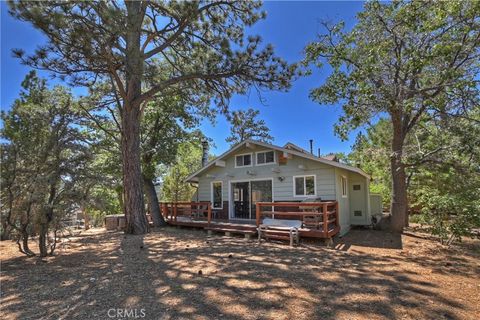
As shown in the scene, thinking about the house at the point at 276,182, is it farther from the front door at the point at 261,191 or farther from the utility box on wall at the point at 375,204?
the utility box on wall at the point at 375,204

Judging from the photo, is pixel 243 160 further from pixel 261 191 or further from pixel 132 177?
pixel 132 177

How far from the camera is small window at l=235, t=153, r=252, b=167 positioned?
11.9 metres

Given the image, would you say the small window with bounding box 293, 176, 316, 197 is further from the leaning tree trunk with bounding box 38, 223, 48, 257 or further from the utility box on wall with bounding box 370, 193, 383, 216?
the leaning tree trunk with bounding box 38, 223, 48, 257

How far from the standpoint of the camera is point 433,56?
5449mm

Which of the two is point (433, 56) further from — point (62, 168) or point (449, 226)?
point (62, 168)

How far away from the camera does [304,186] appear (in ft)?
33.7

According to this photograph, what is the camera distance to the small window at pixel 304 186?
10070 mm

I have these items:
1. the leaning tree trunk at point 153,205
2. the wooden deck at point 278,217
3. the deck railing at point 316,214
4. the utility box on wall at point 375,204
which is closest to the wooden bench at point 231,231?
the wooden deck at point 278,217

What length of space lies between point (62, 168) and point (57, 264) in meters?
1.98

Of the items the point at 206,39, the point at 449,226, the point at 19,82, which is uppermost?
the point at 206,39

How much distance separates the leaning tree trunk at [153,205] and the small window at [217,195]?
2.51 meters

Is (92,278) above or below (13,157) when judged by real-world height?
below

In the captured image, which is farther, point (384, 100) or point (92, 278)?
point (384, 100)

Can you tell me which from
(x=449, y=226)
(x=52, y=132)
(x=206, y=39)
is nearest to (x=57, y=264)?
(x=52, y=132)
